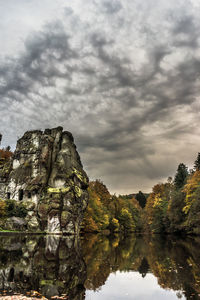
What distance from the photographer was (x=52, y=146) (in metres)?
53.3

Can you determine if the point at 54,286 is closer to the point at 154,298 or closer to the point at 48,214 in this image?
the point at 154,298

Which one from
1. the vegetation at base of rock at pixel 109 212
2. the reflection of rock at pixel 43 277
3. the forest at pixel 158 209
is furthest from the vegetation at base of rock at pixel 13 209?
the reflection of rock at pixel 43 277

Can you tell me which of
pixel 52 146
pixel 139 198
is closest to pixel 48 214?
pixel 52 146

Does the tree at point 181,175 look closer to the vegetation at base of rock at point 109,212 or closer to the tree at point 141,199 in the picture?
the vegetation at base of rock at point 109,212

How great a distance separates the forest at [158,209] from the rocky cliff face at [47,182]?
3.79 meters

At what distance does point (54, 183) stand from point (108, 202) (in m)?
37.5

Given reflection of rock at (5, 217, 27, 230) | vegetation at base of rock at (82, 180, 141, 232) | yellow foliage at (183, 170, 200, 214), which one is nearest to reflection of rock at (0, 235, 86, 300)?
reflection of rock at (5, 217, 27, 230)

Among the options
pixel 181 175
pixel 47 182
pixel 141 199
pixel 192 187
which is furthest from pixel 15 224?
pixel 141 199

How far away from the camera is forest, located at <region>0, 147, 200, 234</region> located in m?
43.5

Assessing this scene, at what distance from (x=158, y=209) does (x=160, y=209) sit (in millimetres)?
603

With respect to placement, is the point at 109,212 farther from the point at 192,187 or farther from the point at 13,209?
the point at 192,187

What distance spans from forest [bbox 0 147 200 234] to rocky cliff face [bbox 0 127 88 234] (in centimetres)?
379

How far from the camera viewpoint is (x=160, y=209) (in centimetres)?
6456

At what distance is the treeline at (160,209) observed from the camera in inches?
1704
